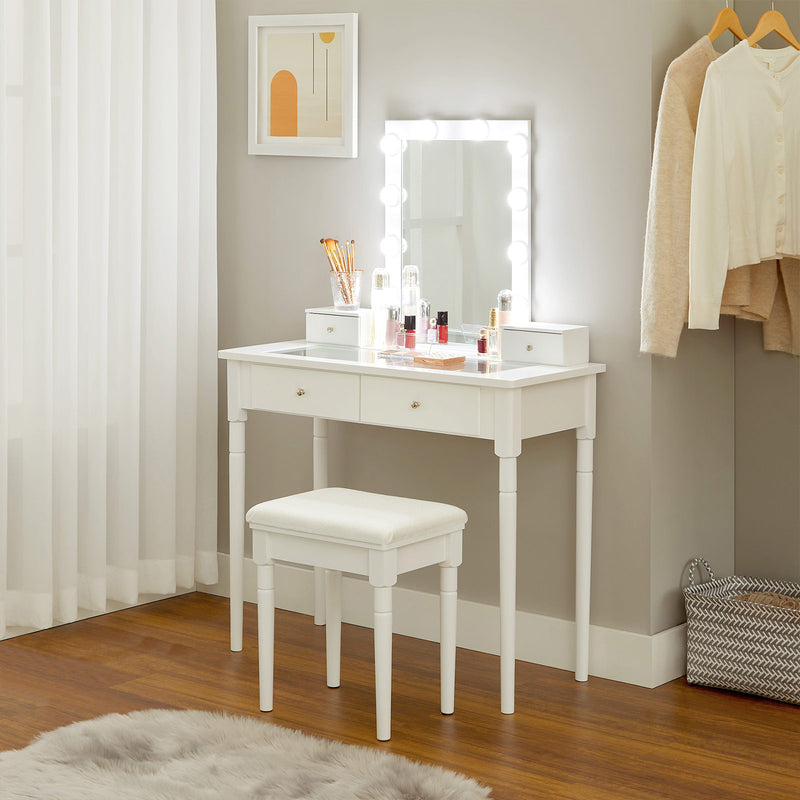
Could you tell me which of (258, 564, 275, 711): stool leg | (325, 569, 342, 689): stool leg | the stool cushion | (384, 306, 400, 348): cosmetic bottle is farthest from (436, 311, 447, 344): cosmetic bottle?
(258, 564, 275, 711): stool leg

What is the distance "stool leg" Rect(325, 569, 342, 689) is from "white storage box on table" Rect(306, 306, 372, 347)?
70 centimetres

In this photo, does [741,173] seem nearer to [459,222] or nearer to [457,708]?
[459,222]

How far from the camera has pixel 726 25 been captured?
10.3 feet

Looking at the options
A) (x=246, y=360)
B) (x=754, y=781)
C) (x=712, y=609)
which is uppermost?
(x=246, y=360)

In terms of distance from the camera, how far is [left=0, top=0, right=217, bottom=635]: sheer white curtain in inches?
139

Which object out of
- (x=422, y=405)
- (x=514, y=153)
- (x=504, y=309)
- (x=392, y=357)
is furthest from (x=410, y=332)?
(x=514, y=153)

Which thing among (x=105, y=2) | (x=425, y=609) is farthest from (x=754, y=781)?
(x=105, y=2)

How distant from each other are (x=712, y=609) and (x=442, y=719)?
0.75 metres

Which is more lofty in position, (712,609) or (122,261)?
(122,261)

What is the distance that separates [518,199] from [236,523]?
47.0 inches

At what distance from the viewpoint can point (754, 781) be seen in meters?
2.69

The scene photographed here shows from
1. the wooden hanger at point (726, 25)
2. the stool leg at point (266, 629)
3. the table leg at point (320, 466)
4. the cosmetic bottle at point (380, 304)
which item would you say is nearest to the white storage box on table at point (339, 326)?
the cosmetic bottle at point (380, 304)

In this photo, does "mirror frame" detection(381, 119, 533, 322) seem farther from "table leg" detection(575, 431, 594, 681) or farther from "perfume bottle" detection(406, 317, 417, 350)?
"table leg" detection(575, 431, 594, 681)

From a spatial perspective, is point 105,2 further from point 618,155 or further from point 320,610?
point 320,610
